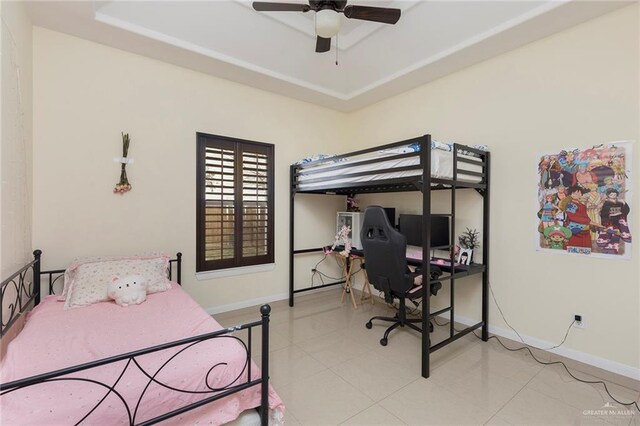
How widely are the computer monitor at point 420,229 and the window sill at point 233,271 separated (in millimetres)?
1802

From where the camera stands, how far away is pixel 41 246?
2.54 m

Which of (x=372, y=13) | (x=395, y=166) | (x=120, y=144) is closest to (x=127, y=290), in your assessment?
(x=120, y=144)

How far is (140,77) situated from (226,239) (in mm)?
1948

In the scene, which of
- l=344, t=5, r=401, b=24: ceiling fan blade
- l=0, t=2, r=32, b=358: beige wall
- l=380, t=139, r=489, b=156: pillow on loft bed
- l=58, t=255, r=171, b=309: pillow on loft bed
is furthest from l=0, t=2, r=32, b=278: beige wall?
l=380, t=139, r=489, b=156: pillow on loft bed

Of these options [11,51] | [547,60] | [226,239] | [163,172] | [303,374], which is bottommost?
[303,374]

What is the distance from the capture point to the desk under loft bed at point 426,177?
232 cm

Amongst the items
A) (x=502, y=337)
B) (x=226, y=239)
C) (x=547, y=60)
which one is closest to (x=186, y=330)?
(x=226, y=239)

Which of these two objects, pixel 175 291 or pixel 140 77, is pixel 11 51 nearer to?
pixel 140 77

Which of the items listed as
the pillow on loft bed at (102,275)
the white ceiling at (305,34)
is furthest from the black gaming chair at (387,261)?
the pillow on loft bed at (102,275)

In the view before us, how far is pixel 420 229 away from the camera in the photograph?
3293 millimetres

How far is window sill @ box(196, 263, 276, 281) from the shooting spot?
11.0 ft

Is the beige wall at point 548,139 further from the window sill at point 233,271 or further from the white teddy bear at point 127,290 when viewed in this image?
the white teddy bear at point 127,290

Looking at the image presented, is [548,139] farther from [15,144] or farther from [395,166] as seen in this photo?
[15,144]

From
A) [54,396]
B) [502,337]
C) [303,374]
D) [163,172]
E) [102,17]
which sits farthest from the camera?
[163,172]
